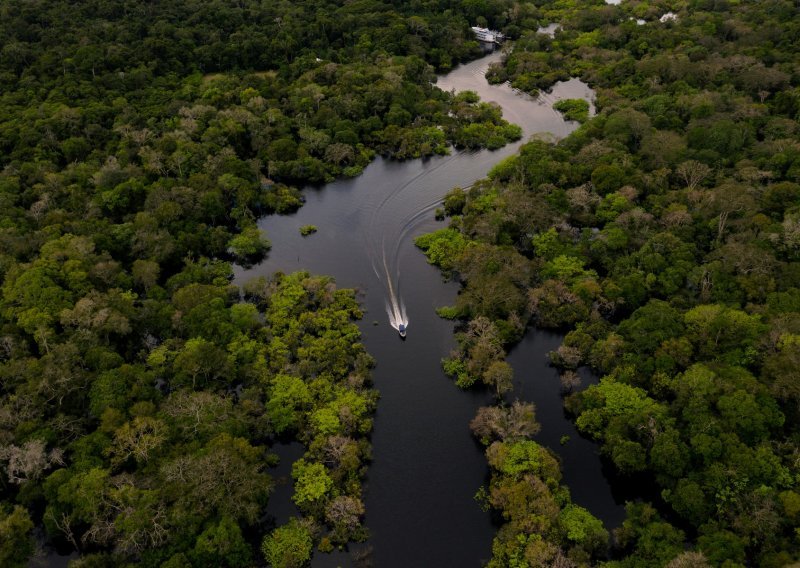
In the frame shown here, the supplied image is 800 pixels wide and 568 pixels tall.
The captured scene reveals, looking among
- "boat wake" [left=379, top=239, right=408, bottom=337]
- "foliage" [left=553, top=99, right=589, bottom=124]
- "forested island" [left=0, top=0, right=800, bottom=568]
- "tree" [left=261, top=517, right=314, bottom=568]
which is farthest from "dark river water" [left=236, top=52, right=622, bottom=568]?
"foliage" [left=553, top=99, right=589, bottom=124]

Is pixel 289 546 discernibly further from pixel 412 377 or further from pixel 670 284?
pixel 670 284

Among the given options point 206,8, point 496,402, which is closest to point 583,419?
point 496,402

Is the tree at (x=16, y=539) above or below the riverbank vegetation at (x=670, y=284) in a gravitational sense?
above

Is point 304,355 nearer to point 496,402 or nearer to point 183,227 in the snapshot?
point 496,402

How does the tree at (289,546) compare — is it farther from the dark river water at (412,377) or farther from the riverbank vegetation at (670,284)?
the riverbank vegetation at (670,284)

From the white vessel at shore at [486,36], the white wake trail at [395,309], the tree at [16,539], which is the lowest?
the white wake trail at [395,309]

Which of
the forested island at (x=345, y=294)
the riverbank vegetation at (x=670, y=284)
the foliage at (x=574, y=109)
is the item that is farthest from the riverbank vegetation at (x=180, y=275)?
the riverbank vegetation at (x=670, y=284)
